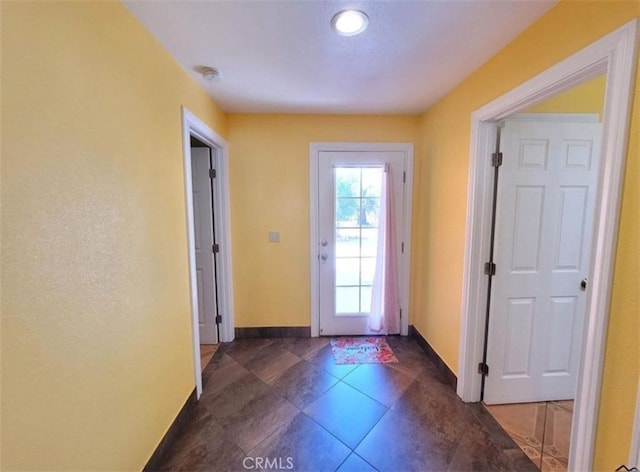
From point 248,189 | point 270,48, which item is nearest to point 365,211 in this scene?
point 248,189

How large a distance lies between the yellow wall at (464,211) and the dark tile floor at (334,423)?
0.42 meters

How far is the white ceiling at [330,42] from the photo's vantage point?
47.4 inches

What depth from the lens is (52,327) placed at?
2.89 ft

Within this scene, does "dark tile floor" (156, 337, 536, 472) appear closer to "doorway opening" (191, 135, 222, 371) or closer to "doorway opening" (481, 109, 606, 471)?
"doorway opening" (481, 109, 606, 471)

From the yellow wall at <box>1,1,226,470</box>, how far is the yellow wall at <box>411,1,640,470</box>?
1.87m

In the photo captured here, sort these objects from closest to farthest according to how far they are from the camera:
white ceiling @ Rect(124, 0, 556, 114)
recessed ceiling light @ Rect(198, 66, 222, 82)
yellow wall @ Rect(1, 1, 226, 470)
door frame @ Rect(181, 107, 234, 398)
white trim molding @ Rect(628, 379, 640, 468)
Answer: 1. yellow wall @ Rect(1, 1, 226, 470)
2. white trim molding @ Rect(628, 379, 640, 468)
3. white ceiling @ Rect(124, 0, 556, 114)
4. recessed ceiling light @ Rect(198, 66, 222, 82)
5. door frame @ Rect(181, 107, 234, 398)

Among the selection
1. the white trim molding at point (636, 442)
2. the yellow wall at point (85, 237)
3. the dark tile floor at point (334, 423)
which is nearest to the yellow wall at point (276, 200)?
the dark tile floor at point (334, 423)

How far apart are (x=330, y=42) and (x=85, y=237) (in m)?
1.44

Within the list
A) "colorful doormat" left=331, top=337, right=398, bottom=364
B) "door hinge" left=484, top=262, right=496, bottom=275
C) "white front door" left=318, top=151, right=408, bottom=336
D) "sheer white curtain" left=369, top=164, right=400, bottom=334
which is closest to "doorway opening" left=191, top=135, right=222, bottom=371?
"white front door" left=318, top=151, right=408, bottom=336

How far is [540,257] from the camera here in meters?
1.82

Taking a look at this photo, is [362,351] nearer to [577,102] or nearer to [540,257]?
[540,257]

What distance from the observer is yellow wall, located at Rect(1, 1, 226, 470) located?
2.53ft

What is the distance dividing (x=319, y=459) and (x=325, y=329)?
1411mm

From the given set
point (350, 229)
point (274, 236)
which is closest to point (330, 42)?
point (350, 229)
